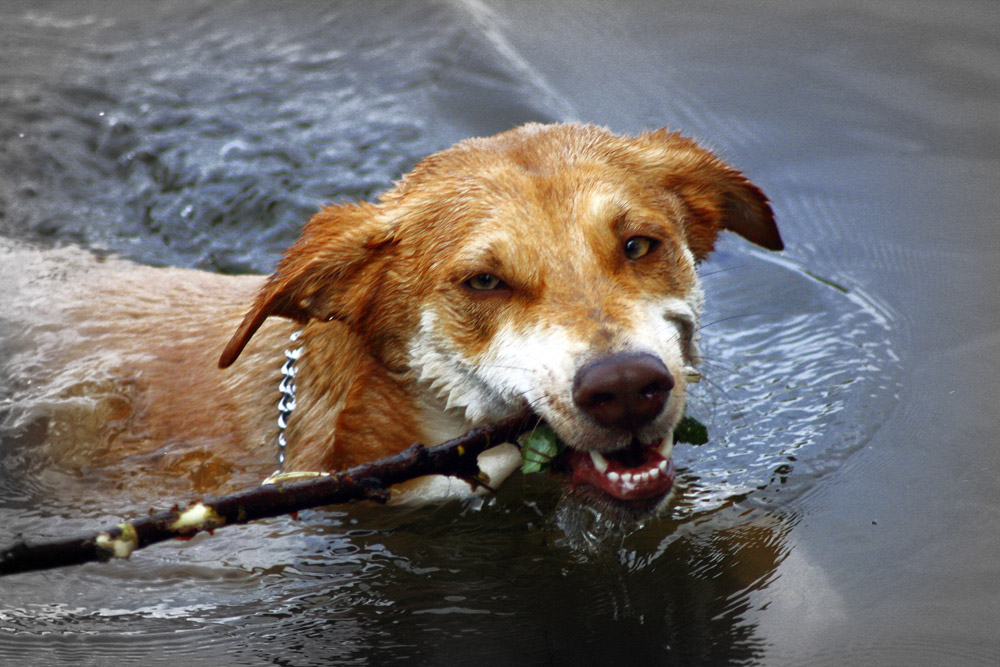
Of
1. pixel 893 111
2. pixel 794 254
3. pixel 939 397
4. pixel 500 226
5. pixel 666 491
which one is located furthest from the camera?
pixel 893 111

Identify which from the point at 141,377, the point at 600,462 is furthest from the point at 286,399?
the point at 600,462

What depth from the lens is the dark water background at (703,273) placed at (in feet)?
13.1

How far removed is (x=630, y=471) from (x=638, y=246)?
82 cm

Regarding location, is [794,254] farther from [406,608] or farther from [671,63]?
[406,608]

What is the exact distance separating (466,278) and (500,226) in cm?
22

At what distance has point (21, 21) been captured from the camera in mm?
9195

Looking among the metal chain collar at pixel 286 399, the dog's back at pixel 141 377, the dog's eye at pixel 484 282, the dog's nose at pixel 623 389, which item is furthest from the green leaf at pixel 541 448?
the dog's back at pixel 141 377

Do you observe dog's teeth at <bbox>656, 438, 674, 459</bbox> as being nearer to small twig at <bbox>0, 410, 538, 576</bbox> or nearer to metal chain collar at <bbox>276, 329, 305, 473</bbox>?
small twig at <bbox>0, 410, 538, 576</bbox>

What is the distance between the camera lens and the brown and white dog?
11.5 feet

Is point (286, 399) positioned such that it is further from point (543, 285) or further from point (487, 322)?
point (543, 285)

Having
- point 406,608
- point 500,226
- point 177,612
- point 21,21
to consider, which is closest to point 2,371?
point 177,612

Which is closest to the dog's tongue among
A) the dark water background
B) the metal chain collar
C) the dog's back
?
the dark water background

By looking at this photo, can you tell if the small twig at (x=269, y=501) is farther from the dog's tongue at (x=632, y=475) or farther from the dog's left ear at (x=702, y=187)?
the dog's left ear at (x=702, y=187)

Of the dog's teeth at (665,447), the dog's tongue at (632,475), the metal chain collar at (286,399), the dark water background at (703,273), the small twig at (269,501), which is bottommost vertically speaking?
the dark water background at (703,273)
